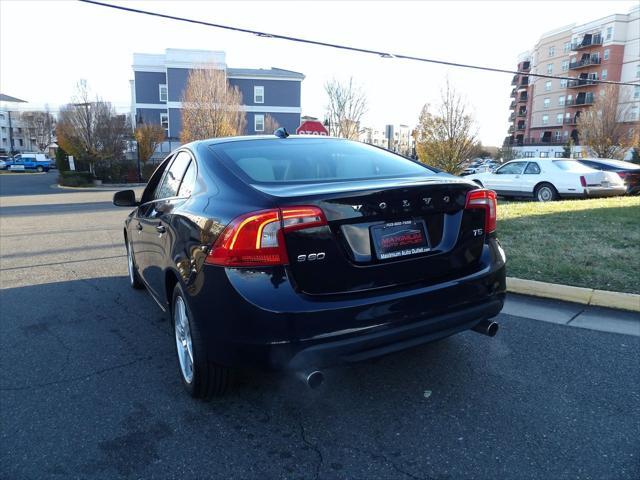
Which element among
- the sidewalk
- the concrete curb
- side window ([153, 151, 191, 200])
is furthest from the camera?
the concrete curb

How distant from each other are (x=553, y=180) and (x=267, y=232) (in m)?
13.5

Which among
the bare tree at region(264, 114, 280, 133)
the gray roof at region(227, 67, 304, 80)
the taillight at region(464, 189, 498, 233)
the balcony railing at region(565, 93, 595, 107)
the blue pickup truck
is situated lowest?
the blue pickup truck

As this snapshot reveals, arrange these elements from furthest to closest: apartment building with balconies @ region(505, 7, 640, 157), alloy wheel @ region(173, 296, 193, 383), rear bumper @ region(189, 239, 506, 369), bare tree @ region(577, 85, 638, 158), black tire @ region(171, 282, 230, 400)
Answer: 1. apartment building with balconies @ region(505, 7, 640, 157)
2. bare tree @ region(577, 85, 638, 158)
3. alloy wheel @ region(173, 296, 193, 383)
4. black tire @ region(171, 282, 230, 400)
5. rear bumper @ region(189, 239, 506, 369)

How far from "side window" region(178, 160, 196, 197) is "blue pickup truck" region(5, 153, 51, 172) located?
6348cm

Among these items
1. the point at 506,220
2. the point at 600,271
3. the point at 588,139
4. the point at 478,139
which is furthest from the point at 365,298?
the point at 588,139

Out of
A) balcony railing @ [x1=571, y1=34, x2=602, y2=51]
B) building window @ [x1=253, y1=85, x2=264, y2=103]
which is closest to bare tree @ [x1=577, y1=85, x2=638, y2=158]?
building window @ [x1=253, y1=85, x2=264, y2=103]

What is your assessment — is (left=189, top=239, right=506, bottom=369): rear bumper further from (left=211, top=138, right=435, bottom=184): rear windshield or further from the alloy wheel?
(left=211, top=138, right=435, bottom=184): rear windshield

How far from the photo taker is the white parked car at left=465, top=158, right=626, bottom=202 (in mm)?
13398

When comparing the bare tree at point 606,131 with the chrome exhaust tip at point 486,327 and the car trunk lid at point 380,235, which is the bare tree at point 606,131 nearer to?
the chrome exhaust tip at point 486,327

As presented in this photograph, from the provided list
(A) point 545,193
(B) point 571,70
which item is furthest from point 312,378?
(B) point 571,70

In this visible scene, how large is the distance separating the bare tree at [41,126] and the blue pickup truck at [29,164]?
105 feet

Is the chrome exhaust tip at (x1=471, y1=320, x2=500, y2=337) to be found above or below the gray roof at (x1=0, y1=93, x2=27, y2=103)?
below

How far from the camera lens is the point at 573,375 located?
10.8 ft

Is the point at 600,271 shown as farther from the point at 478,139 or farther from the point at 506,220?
the point at 478,139
